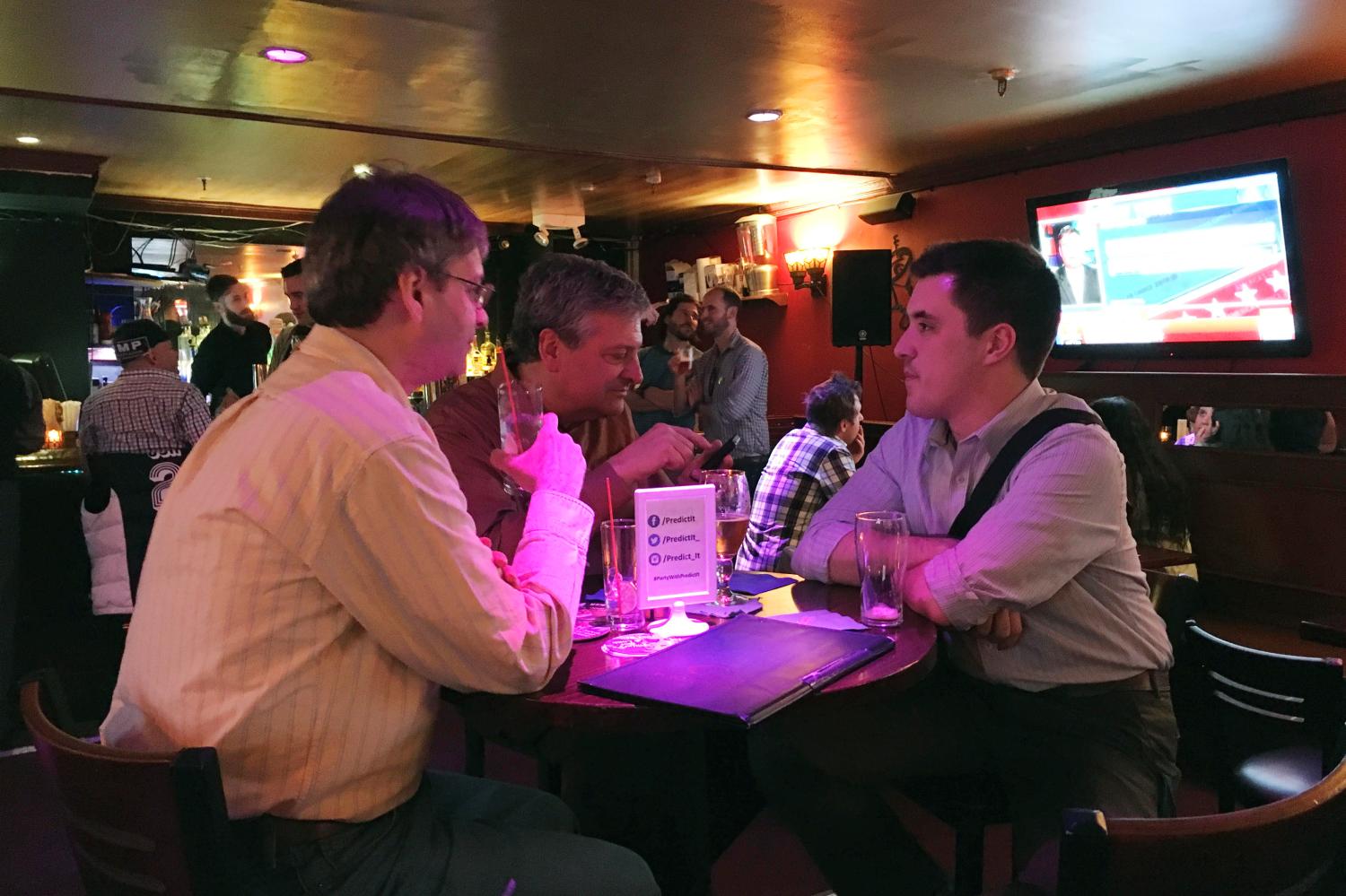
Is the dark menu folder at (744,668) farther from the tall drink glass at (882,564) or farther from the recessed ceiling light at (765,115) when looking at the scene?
the recessed ceiling light at (765,115)

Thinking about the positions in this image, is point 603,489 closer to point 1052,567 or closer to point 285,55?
point 1052,567

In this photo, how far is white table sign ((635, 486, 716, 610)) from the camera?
64.7 inches

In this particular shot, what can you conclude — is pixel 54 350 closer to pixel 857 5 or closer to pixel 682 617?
pixel 857 5

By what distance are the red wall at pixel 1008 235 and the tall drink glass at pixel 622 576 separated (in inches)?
176

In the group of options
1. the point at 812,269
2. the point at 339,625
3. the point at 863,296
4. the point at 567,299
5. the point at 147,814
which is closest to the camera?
the point at 147,814

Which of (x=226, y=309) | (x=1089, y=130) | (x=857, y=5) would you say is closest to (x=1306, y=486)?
(x=1089, y=130)

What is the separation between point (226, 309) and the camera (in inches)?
264

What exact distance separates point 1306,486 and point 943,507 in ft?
10.7

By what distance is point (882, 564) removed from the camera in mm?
1682

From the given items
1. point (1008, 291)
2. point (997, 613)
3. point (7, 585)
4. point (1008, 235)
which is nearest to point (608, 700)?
point (997, 613)

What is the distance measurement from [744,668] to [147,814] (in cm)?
73

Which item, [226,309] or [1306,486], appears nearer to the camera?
[1306,486]

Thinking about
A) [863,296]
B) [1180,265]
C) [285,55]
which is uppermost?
[285,55]

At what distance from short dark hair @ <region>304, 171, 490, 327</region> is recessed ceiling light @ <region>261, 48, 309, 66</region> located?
3108 millimetres
